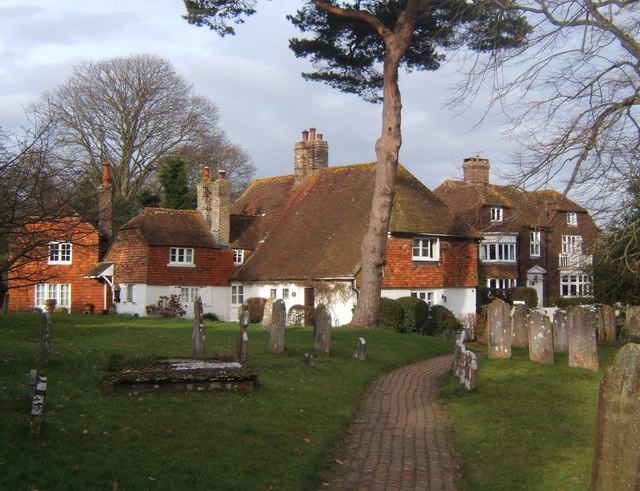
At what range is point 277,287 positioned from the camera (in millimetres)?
37688

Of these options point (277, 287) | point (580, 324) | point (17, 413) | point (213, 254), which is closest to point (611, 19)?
point (580, 324)

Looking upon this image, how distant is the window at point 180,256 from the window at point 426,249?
12.8 metres

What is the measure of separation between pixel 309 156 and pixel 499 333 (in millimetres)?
27431

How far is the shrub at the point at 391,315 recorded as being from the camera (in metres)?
31.1

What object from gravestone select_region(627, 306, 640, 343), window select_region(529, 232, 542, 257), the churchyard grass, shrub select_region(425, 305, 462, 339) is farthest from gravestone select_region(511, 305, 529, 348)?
window select_region(529, 232, 542, 257)

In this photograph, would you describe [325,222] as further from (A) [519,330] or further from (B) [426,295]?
(A) [519,330]

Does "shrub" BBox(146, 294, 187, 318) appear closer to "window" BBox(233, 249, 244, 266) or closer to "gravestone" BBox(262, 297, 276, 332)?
"window" BBox(233, 249, 244, 266)

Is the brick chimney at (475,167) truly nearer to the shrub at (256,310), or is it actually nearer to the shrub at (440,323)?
the shrub at (440,323)

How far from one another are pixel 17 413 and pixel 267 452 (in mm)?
3426

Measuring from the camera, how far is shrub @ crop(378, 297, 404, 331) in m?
31.1

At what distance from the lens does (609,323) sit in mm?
25656

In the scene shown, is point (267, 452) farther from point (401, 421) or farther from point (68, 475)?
point (401, 421)

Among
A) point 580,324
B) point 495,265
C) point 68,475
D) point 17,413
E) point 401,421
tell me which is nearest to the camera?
point 68,475

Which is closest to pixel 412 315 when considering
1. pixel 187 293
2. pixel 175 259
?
pixel 187 293
